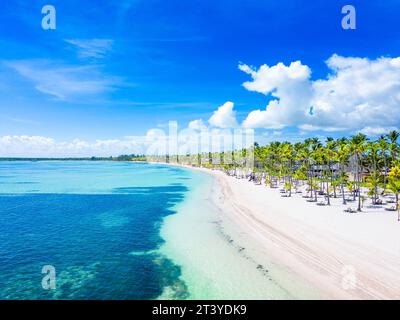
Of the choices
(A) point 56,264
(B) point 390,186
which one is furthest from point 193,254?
(B) point 390,186

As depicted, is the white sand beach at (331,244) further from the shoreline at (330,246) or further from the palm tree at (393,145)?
the palm tree at (393,145)

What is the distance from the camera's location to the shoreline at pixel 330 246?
15484 millimetres

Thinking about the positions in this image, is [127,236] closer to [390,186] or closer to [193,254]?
[193,254]

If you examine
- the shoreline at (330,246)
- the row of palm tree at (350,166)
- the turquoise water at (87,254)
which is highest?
the row of palm tree at (350,166)

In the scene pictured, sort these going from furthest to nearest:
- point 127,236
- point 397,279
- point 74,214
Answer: point 74,214 → point 127,236 → point 397,279

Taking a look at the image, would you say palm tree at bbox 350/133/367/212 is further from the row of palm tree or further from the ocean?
the ocean

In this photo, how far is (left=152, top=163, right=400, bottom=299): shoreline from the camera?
15484 millimetres

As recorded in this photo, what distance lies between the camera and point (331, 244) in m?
20.7

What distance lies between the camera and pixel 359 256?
18.2 meters

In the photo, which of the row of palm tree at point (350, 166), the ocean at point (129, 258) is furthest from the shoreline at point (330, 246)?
the row of palm tree at point (350, 166)

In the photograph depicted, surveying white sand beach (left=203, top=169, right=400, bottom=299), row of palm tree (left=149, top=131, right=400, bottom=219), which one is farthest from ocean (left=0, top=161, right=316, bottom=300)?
row of palm tree (left=149, top=131, right=400, bottom=219)

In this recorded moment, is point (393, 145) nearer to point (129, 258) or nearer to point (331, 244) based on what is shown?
point (331, 244)

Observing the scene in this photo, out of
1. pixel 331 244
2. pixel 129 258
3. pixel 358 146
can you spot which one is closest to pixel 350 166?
pixel 358 146
